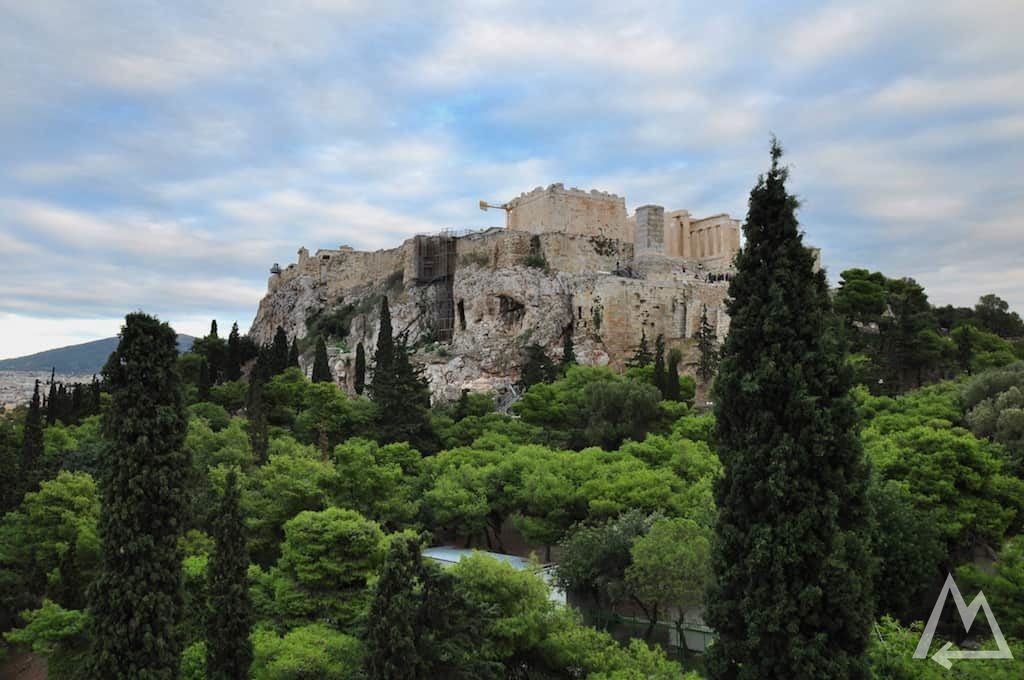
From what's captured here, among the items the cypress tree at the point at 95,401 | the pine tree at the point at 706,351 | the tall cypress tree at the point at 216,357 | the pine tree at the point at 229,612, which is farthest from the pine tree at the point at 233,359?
the pine tree at the point at 229,612

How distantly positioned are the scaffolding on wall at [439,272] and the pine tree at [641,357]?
12927 mm

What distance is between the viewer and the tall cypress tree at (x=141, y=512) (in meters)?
12.7

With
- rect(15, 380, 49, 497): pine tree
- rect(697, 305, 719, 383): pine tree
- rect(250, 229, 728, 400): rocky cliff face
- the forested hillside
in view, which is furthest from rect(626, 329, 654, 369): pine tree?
rect(15, 380, 49, 497): pine tree

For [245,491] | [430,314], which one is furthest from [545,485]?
[430,314]

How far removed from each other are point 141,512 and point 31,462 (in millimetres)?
17853

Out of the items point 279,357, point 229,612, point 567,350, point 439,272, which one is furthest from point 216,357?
point 229,612

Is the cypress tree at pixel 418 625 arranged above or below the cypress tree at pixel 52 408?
below

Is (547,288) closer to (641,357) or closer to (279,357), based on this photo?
(641,357)

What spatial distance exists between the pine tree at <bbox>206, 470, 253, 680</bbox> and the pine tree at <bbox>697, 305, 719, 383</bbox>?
28.5m

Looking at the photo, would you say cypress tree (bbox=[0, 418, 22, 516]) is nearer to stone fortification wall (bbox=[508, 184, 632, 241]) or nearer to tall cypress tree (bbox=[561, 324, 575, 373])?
tall cypress tree (bbox=[561, 324, 575, 373])

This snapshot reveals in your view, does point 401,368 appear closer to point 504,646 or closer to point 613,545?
point 613,545

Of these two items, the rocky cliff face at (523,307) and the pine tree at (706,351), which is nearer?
the pine tree at (706,351)

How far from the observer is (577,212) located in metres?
→ 52.6

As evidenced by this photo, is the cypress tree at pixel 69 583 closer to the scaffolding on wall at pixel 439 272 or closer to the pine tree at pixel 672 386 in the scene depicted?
the pine tree at pixel 672 386
